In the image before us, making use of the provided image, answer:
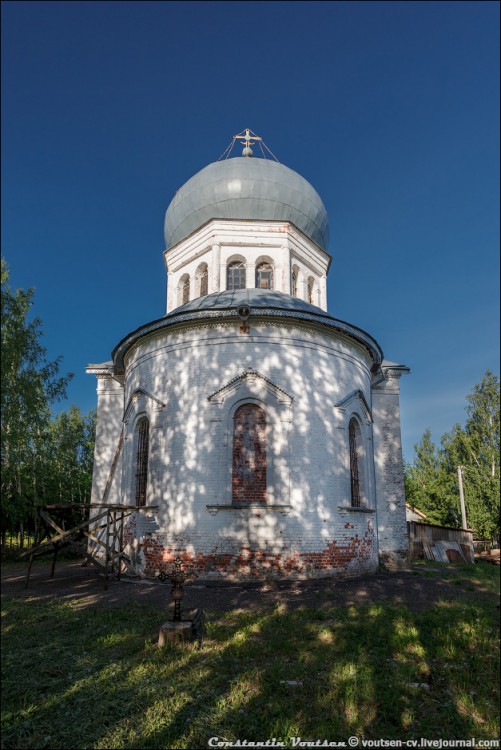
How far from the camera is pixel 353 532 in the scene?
1177 cm

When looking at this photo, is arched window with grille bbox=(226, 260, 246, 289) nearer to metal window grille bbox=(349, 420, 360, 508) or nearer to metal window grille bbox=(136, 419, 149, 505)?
metal window grille bbox=(136, 419, 149, 505)

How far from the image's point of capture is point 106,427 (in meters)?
16.8

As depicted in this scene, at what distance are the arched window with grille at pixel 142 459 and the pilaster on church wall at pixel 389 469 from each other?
22.5 feet

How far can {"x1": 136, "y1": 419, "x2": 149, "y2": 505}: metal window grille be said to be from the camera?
12680mm

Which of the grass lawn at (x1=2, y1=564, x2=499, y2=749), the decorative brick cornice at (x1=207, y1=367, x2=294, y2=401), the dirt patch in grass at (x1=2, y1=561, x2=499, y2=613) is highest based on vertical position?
the decorative brick cornice at (x1=207, y1=367, x2=294, y2=401)

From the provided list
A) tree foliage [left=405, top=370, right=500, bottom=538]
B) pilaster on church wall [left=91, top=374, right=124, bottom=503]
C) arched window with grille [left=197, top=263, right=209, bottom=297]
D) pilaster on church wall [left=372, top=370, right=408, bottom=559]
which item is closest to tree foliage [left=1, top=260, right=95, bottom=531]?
pilaster on church wall [left=91, top=374, right=124, bottom=503]

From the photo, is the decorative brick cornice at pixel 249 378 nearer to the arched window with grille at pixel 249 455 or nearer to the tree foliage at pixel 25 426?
the arched window with grille at pixel 249 455

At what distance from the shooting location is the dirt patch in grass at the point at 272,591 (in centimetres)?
865

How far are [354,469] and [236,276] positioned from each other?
7121 mm

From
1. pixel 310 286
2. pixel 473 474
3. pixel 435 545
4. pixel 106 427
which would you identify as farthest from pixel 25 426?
pixel 473 474

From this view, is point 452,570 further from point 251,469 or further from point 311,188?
point 311,188

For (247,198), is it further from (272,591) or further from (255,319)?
(272,591)

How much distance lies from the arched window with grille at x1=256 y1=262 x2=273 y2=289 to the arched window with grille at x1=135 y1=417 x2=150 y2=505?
19.6 ft

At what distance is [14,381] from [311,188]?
11.5m
